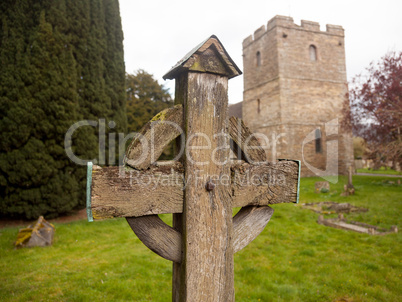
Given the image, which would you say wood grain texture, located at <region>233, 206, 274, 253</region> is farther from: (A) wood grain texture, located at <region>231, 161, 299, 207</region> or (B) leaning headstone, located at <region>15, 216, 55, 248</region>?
(B) leaning headstone, located at <region>15, 216, 55, 248</region>

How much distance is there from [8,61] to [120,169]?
877cm

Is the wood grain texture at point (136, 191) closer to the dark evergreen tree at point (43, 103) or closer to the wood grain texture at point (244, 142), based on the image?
the wood grain texture at point (244, 142)

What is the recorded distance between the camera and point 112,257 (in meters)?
5.56

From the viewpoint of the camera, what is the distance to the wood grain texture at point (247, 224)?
1.81 metres

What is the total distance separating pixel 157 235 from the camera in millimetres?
1562

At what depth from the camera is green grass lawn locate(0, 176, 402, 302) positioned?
13.1ft

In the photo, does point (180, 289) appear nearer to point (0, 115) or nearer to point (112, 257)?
point (112, 257)

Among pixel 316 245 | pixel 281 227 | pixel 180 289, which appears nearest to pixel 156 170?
pixel 180 289

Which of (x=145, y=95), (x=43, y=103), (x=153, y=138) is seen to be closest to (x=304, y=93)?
(x=145, y=95)

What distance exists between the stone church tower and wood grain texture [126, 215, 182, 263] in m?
19.1

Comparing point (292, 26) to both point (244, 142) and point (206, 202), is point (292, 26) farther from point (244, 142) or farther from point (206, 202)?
point (206, 202)

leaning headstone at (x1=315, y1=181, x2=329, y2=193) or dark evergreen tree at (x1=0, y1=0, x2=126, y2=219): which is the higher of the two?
dark evergreen tree at (x1=0, y1=0, x2=126, y2=219)

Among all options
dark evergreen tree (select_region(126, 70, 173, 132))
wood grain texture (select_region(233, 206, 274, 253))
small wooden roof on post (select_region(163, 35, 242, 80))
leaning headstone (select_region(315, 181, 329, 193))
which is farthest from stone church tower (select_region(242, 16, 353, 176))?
small wooden roof on post (select_region(163, 35, 242, 80))

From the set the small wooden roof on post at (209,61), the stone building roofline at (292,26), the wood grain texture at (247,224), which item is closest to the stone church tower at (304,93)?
the stone building roofline at (292,26)
